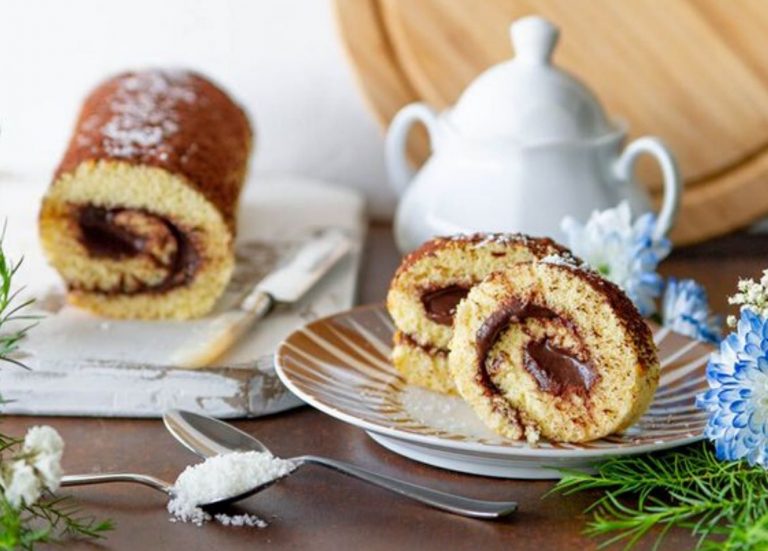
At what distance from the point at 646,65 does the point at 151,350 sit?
96 cm

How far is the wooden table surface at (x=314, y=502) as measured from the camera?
1.15 m

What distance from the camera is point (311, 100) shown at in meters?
2.32

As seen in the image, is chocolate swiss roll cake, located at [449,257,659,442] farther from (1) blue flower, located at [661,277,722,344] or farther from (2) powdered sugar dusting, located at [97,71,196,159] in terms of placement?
(2) powdered sugar dusting, located at [97,71,196,159]

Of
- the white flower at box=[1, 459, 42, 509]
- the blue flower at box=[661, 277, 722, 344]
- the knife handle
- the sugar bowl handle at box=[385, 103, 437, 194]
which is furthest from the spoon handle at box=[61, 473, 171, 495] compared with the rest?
the sugar bowl handle at box=[385, 103, 437, 194]

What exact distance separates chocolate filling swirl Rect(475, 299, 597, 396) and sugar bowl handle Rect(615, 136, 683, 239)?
565 mm

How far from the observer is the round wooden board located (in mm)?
2109

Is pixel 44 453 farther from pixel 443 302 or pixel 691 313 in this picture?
pixel 691 313

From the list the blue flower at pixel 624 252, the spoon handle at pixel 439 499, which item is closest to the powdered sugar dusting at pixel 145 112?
the blue flower at pixel 624 252

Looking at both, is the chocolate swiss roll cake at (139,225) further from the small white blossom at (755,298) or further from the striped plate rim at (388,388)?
the small white blossom at (755,298)

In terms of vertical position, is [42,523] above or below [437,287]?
below

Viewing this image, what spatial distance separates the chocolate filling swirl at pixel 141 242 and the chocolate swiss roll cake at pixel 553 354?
0.54 meters

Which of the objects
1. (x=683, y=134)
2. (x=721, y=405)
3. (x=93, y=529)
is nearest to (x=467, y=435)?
(x=721, y=405)

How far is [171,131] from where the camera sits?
178 centimetres

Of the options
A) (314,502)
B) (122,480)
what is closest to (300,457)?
(314,502)
